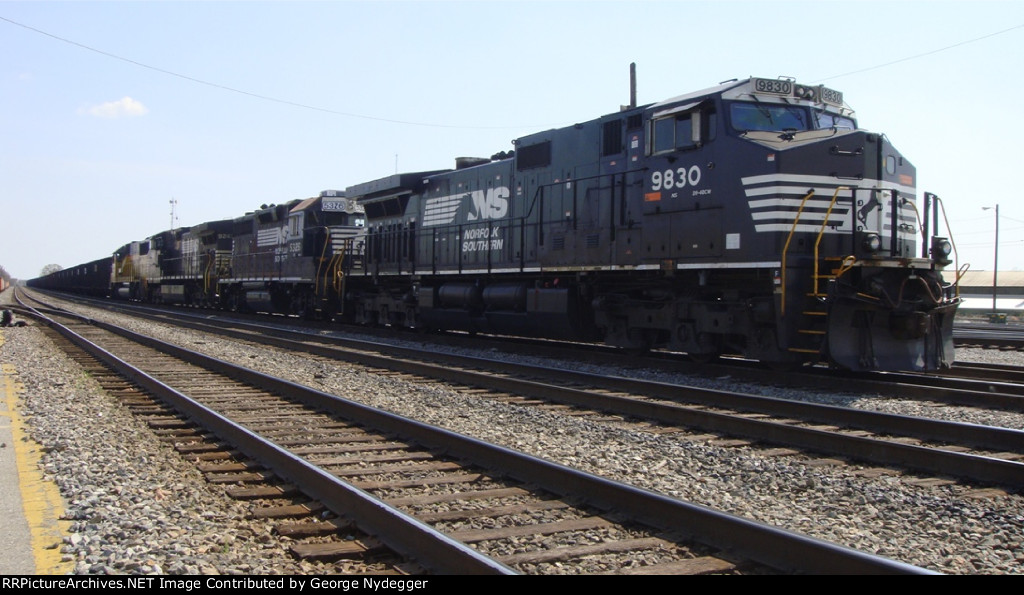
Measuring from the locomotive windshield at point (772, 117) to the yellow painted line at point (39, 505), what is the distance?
8938 millimetres

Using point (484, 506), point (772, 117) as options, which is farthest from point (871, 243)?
point (484, 506)

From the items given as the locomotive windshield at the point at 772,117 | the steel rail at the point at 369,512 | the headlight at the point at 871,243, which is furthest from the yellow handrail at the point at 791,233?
the steel rail at the point at 369,512

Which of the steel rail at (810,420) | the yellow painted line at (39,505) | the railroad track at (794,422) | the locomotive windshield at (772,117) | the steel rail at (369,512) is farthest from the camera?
the locomotive windshield at (772,117)

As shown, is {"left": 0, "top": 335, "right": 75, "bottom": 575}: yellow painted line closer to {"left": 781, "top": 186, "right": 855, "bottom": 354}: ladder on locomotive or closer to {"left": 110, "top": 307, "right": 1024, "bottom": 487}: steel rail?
{"left": 110, "top": 307, "right": 1024, "bottom": 487}: steel rail

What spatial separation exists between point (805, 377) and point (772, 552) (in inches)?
273

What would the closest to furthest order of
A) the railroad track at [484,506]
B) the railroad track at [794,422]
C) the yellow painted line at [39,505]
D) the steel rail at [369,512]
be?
the steel rail at [369,512] → the railroad track at [484,506] → the yellow painted line at [39,505] → the railroad track at [794,422]

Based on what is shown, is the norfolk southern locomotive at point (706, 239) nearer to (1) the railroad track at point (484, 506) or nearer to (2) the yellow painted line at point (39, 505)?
(1) the railroad track at point (484, 506)

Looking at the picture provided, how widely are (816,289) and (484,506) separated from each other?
6419 mm

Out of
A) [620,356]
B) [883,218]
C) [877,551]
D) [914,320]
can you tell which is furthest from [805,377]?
[877,551]

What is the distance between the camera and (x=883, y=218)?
10.5 meters

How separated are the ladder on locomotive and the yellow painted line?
26.4 feet

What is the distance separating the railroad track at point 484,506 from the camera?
12.5 feet

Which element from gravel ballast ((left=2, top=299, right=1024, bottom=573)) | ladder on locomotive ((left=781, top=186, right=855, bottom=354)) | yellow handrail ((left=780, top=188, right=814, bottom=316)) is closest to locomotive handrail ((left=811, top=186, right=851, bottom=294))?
ladder on locomotive ((left=781, top=186, right=855, bottom=354))

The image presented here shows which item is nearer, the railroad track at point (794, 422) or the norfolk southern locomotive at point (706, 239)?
the railroad track at point (794, 422)
